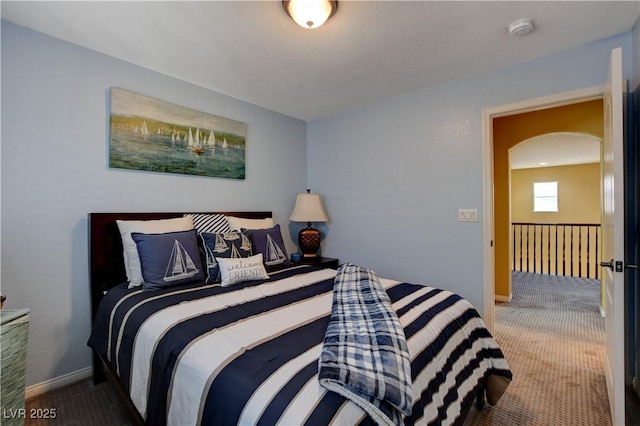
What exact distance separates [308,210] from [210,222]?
3.90 feet

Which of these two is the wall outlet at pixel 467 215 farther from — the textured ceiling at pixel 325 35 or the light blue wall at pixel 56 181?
the light blue wall at pixel 56 181

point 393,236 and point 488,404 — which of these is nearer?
point 488,404

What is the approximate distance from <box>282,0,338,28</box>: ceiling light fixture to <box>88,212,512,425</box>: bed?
1666mm

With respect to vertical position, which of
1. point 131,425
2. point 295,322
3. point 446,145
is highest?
point 446,145

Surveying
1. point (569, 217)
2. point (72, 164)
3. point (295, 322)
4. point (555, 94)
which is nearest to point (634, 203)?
point (555, 94)

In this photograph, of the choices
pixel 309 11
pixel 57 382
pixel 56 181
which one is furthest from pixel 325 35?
pixel 57 382

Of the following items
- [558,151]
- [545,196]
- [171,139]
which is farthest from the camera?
[545,196]

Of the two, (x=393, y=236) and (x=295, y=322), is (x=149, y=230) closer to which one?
(x=295, y=322)

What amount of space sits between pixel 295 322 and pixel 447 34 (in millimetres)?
2138

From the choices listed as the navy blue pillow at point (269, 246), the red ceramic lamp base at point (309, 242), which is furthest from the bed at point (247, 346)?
the red ceramic lamp base at point (309, 242)

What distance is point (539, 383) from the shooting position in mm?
2098

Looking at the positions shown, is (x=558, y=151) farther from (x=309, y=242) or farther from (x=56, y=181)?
(x=56, y=181)

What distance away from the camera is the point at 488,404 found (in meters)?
1.87

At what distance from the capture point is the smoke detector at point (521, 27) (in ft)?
6.11
